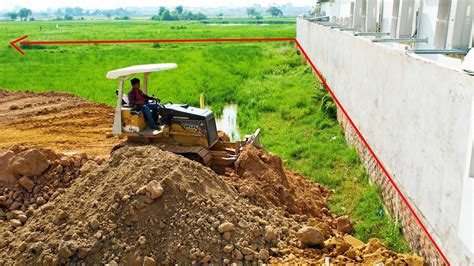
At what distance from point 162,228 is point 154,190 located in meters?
0.48

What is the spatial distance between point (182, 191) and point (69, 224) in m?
1.45

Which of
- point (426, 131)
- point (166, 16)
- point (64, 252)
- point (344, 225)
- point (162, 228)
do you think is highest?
point (426, 131)

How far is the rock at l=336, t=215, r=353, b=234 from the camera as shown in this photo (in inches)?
299

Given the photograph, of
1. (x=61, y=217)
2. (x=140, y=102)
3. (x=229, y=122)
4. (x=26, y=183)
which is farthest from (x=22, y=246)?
(x=229, y=122)

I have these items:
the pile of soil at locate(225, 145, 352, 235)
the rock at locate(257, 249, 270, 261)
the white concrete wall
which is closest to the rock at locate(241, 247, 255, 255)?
the rock at locate(257, 249, 270, 261)

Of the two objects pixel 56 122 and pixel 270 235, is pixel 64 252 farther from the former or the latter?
pixel 56 122

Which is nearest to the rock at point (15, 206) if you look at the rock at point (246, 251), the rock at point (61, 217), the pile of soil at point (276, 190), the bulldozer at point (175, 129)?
the rock at point (61, 217)

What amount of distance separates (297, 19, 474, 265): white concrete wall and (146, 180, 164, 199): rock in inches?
128

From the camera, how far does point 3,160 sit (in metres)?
7.92

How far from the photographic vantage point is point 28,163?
25.6ft

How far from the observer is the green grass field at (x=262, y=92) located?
9.09m

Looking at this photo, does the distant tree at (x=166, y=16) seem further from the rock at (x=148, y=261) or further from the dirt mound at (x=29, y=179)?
the rock at (x=148, y=261)

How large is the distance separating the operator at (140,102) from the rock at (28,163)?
1738 millimetres

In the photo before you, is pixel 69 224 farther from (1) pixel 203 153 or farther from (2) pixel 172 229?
(1) pixel 203 153
